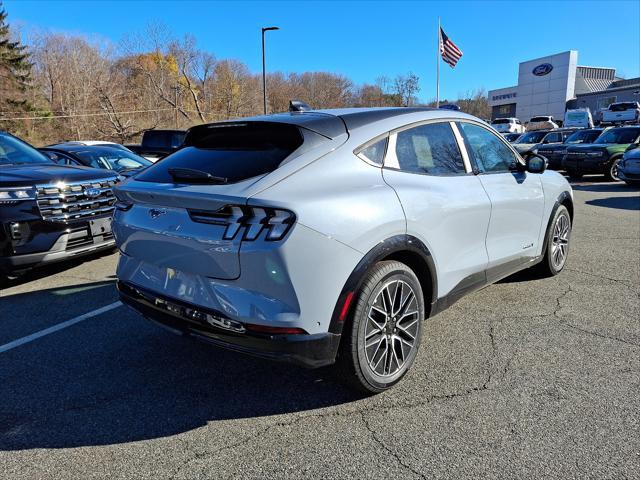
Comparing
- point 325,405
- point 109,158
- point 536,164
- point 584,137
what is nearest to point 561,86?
point 584,137

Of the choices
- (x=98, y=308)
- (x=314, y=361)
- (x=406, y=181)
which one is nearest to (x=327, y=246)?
(x=314, y=361)

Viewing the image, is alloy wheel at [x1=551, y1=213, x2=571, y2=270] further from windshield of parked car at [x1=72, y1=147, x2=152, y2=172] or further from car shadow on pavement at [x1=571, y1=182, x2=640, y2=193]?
car shadow on pavement at [x1=571, y1=182, x2=640, y2=193]

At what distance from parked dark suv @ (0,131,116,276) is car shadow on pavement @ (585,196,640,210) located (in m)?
10.4

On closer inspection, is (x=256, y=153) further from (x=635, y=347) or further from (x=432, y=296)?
(x=635, y=347)

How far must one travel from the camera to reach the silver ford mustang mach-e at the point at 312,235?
2.38 metres

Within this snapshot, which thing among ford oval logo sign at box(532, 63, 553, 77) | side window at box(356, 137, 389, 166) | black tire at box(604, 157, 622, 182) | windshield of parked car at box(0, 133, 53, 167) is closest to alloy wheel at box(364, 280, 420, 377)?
side window at box(356, 137, 389, 166)

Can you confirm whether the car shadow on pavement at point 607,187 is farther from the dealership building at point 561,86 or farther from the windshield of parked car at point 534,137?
the dealership building at point 561,86

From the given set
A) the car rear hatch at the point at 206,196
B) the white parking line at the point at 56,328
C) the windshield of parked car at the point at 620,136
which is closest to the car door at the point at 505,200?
the car rear hatch at the point at 206,196

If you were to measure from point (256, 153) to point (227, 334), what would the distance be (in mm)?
1076

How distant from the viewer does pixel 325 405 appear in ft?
9.23

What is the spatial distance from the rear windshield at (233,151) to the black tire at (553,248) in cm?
335

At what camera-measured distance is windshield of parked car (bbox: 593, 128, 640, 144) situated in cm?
1581

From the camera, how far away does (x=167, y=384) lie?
306 cm

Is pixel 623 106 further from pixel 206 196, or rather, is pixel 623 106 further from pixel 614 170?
pixel 206 196
